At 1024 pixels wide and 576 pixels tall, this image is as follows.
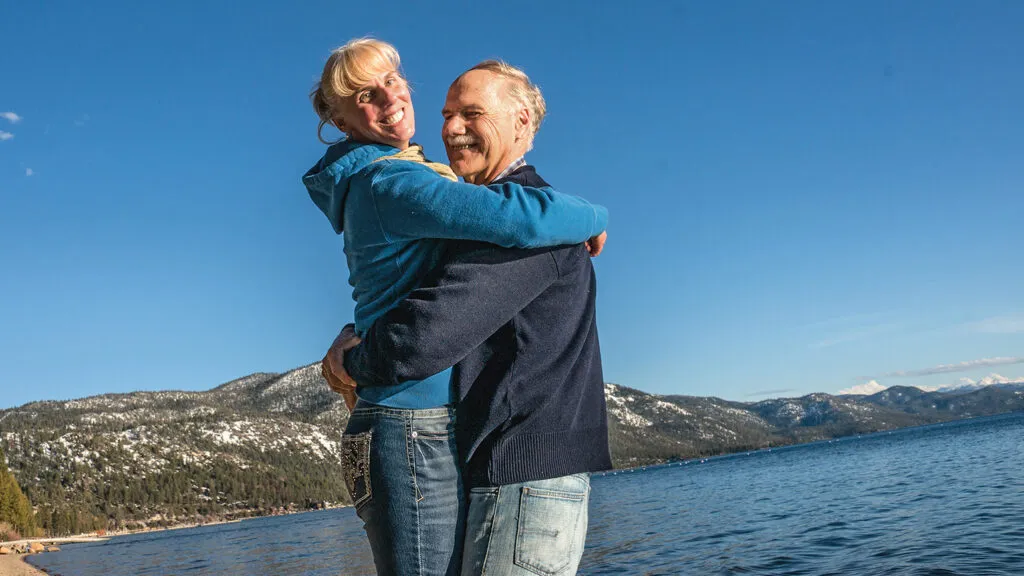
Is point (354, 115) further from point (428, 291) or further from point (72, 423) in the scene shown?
point (72, 423)

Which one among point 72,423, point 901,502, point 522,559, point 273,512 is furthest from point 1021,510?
point 72,423

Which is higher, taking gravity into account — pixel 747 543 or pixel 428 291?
pixel 428 291

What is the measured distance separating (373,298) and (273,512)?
175770mm

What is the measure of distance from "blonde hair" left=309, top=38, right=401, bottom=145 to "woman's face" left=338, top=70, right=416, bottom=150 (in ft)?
0.08

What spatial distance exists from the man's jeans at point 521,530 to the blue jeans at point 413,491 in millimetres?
62

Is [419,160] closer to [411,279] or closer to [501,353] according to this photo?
[411,279]

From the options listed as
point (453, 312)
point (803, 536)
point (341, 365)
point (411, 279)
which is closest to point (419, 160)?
point (411, 279)

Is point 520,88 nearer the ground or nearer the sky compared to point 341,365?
nearer the sky

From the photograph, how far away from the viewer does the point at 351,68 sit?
2291mm

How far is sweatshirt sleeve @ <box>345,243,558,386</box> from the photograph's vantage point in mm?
1854

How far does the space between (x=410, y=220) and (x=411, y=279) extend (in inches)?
8.2

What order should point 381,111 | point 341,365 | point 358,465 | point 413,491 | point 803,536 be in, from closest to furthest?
point 413,491 < point 358,465 < point 341,365 < point 381,111 < point 803,536

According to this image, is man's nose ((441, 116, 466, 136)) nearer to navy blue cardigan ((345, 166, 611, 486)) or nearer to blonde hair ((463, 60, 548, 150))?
blonde hair ((463, 60, 548, 150))

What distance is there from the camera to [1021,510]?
27.3 meters
